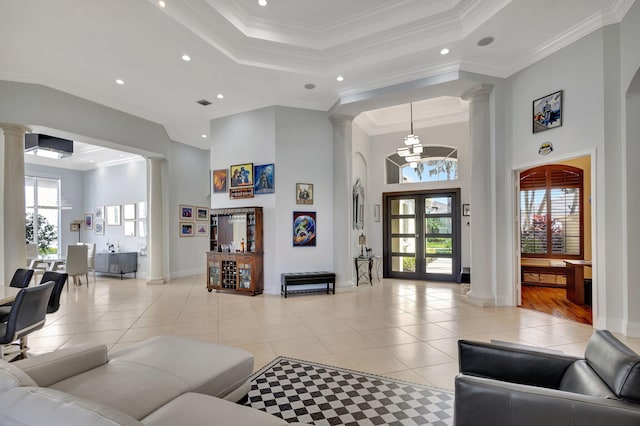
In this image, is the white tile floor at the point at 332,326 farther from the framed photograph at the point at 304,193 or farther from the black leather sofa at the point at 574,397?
the framed photograph at the point at 304,193

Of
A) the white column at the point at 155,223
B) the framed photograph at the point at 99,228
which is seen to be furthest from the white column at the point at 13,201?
the framed photograph at the point at 99,228

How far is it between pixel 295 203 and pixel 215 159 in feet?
7.87

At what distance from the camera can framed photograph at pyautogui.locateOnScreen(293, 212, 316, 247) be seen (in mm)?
6930

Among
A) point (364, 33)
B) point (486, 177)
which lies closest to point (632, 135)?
point (486, 177)

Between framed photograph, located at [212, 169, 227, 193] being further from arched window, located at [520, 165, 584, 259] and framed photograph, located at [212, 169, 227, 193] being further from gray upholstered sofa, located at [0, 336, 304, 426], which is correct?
arched window, located at [520, 165, 584, 259]

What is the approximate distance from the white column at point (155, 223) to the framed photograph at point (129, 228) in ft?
7.18

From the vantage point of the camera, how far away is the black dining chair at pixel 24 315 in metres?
2.91

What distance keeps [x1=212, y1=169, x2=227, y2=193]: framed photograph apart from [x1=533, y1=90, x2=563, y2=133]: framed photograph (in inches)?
250

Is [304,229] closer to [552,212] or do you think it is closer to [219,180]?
[219,180]

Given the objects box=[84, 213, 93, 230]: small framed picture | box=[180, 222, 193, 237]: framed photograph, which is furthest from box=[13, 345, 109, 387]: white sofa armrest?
box=[84, 213, 93, 230]: small framed picture

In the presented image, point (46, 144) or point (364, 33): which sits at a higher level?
point (364, 33)

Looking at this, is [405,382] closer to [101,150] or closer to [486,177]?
[486,177]

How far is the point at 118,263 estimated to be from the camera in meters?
9.41

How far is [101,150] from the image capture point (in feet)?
33.8
